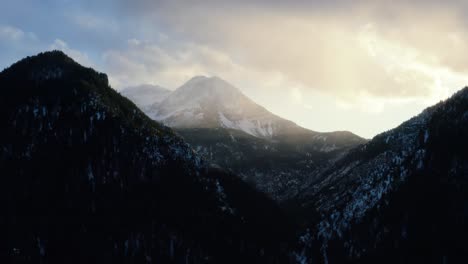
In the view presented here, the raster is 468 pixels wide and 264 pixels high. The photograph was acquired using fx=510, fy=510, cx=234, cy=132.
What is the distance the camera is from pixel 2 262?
200 meters

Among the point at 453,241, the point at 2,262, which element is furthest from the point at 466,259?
the point at 2,262

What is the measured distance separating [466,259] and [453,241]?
10802 mm

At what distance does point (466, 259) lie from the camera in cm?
18975

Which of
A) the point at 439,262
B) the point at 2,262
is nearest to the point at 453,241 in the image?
the point at 439,262

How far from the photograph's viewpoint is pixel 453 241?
200 m

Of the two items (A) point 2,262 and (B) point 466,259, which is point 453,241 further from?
(A) point 2,262

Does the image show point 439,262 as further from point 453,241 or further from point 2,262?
point 2,262

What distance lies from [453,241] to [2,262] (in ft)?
580

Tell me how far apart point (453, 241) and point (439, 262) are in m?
10.1

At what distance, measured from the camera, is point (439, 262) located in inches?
7790

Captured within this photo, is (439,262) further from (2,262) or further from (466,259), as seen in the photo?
(2,262)

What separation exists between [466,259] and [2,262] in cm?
17765
